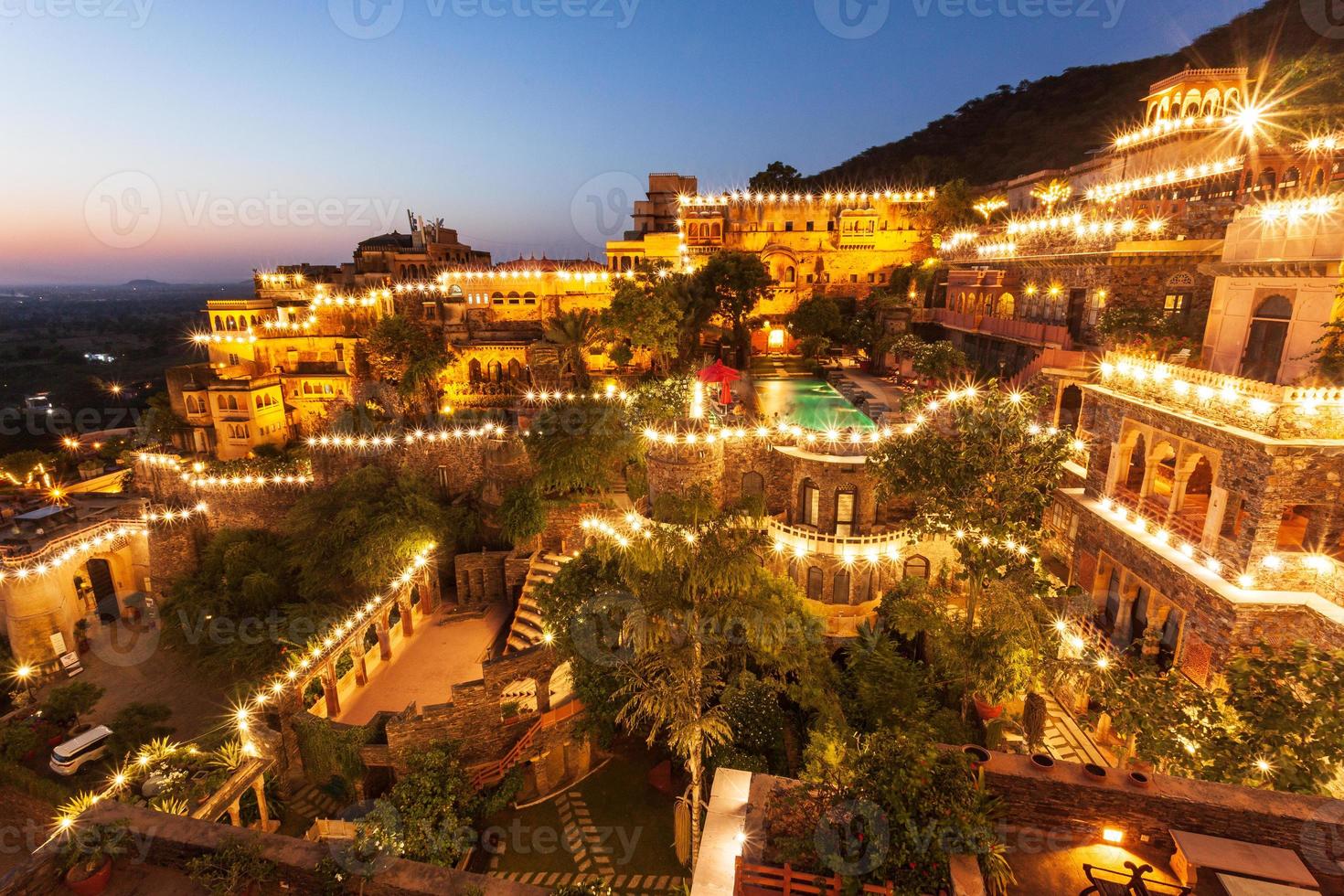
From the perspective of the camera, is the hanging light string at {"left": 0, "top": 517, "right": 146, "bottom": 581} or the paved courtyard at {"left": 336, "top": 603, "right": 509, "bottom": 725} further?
the hanging light string at {"left": 0, "top": 517, "right": 146, "bottom": 581}

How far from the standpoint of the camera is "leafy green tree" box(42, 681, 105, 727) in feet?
79.0

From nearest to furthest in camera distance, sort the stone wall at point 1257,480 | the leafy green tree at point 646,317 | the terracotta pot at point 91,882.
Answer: the terracotta pot at point 91,882, the stone wall at point 1257,480, the leafy green tree at point 646,317

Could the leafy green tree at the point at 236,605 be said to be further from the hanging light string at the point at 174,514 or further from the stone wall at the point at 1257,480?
the stone wall at the point at 1257,480

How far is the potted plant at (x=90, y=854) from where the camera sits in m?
8.60

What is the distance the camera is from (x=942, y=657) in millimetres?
15328

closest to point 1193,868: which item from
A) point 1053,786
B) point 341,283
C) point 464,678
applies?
point 1053,786

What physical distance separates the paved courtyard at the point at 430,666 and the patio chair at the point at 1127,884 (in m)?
18.7

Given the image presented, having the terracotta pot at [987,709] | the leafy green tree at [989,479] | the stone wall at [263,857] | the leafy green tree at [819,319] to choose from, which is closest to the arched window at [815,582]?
the leafy green tree at [989,479]

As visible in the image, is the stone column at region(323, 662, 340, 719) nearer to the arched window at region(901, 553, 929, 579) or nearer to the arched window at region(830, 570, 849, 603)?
the arched window at region(830, 570, 849, 603)

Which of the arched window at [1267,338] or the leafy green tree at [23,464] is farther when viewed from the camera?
the leafy green tree at [23,464]

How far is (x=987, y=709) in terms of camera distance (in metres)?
15.6

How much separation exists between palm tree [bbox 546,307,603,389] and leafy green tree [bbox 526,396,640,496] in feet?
42.6

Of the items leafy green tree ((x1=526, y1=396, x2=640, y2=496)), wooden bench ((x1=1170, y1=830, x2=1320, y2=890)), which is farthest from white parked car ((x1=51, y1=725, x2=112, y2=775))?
wooden bench ((x1=1170, y1=830, x2=1320, y2=890))

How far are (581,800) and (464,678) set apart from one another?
640 cm
